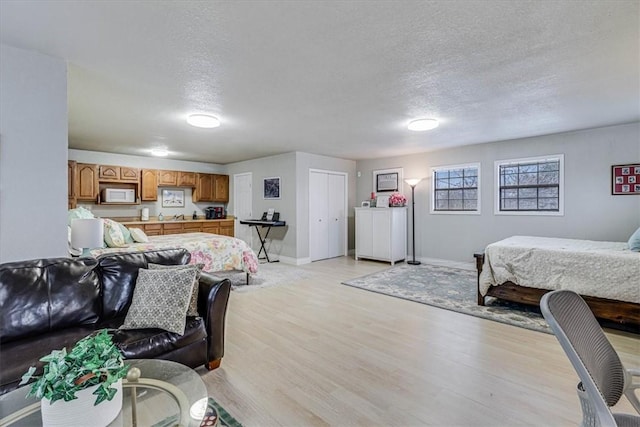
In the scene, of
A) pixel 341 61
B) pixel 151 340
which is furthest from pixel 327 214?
pixel 151 340

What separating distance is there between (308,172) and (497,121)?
3559mm

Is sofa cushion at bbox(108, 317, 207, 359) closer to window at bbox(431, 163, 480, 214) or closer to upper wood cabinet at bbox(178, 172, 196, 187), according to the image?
window at bbox(431, 163, 480, 214)

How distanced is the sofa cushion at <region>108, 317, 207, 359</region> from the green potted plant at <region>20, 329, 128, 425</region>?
2.57 feet

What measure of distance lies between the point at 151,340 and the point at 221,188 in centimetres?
650

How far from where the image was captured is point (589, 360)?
42.1 inches

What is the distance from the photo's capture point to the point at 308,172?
21.1ft

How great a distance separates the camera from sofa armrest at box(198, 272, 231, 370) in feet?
7.36

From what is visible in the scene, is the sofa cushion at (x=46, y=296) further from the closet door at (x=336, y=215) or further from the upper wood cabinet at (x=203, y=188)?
the upper wood cabinet at (x=203, y=188)

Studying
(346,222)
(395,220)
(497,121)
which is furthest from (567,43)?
(346,222)

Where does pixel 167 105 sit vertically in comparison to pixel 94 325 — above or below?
above

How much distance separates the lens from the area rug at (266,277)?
4622mm

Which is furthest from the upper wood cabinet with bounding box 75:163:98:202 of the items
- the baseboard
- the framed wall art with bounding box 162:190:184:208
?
the baseboard

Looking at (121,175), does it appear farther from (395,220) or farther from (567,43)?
(567,43)

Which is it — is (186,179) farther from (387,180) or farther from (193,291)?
(193,291)
